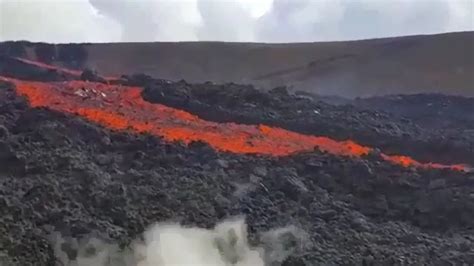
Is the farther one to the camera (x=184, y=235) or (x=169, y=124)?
(x=169, y=124)

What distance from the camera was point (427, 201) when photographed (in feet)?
29.9

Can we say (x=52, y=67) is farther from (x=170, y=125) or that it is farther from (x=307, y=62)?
(x=170, y=125)

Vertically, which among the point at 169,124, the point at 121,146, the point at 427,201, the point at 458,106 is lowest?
the point at 427,201

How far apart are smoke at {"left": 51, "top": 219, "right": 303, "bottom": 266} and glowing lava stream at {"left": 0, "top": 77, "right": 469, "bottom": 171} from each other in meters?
2.47

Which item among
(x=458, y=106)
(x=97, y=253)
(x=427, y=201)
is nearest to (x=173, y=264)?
(x=97, y=253)

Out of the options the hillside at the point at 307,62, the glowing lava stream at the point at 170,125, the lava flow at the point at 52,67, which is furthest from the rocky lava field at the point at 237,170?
the hillside at the point at 307,62

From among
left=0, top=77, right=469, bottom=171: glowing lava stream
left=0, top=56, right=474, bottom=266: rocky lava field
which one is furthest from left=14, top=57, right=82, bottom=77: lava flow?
left=0, top=77, right=469, bottom=171: glowing lava stream

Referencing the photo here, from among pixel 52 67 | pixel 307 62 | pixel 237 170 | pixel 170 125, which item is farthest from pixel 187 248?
pixel 307 62

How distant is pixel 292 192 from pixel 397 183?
1.26 metres

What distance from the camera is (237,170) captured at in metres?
9.76

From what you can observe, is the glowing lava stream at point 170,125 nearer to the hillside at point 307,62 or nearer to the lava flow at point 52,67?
the lava flow at point 52,67

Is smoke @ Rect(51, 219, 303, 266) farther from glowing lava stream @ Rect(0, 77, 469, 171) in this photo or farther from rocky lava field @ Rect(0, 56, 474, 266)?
glowing lava stream @ Rect(0, 77, 469, 171)

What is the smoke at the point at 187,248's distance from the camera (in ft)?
24.4

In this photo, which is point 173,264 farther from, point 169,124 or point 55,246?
point 169,124
